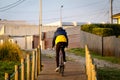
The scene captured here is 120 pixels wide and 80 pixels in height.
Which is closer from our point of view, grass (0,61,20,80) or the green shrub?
grass (0,61,20,80)

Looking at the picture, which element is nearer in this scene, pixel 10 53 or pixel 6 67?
pixel 6 67

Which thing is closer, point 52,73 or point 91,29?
point 52,73

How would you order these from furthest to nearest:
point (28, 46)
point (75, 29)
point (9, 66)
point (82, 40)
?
point (28, 46) → point (75, 29) → point (82, 40) → point (9, 66)

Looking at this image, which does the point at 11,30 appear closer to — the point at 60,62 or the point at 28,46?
the point at 28,46

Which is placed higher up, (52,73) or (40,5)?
(40,5)

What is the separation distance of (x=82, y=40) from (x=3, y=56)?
17.0m

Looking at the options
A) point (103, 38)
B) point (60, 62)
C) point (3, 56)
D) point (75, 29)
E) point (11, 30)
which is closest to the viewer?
point (60, 62)

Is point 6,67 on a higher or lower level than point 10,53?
lower

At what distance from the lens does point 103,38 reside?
34.7 meters

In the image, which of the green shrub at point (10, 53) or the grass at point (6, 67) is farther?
the green shrub at point (10, 53)

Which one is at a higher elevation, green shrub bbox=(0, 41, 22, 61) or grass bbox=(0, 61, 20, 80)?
green shrub bbox=(0, 41, 22, 61)

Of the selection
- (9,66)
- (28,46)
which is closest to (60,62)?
(9,66)

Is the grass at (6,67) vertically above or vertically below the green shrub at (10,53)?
below

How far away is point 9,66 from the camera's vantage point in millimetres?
21688
